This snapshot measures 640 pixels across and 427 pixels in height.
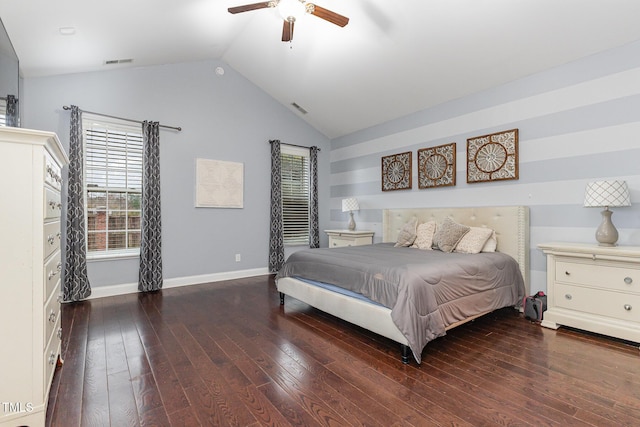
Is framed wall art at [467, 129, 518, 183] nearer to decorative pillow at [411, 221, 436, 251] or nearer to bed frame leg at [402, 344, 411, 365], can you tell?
decorative pillow at [411, 221, 436, 251]

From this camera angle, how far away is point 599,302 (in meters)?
2.75

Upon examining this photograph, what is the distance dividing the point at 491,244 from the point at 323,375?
261 centimetres

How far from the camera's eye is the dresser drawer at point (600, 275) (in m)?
2.58

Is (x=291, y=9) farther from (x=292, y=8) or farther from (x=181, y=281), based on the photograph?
(x=181, y=281)

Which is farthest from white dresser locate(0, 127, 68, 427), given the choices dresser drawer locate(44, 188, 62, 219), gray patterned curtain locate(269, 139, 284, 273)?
gray patterned curtain locate(269, 139, 284, 273)

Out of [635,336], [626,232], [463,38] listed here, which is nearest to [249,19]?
[463,38]

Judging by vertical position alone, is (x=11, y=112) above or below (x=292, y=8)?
below

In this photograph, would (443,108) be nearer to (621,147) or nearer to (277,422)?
(621,147)

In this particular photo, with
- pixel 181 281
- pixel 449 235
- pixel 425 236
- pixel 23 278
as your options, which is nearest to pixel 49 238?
pixel 23 278

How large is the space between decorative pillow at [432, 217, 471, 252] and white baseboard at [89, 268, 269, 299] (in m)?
3.00

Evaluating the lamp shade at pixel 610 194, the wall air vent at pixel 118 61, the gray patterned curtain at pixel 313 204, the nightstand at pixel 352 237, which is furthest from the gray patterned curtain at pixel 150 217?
the lamp shade at pixel 610 194

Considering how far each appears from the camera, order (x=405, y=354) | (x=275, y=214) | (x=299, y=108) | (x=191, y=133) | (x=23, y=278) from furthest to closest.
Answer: (x=299, y=108), (x=275, y=214), (x=191, y=133), (x=405, y=354), (x=23, y=278)

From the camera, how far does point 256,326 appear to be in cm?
303

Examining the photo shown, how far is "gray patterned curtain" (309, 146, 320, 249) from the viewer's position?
601 cm
